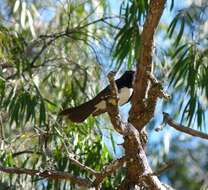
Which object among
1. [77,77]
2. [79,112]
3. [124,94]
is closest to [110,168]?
[79,112]

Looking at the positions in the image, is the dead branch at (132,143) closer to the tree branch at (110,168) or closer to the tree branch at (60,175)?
the tree branch at (110,168)

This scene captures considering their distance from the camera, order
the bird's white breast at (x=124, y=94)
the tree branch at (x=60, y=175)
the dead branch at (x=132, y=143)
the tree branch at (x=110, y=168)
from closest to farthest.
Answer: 1. the dead branch at (x=132, y=143)
2. the tree branch at (x=110, y=168)
3. the tree branch at (x=60, y=175)
4. the bird's white breast at (x=124, y=94)

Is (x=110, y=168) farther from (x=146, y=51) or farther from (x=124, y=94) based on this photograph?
(x=124, y=94)

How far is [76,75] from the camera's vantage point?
593cm

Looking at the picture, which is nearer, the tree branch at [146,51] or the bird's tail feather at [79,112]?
the tree branch at [146,51]

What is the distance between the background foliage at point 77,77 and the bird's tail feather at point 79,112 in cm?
20

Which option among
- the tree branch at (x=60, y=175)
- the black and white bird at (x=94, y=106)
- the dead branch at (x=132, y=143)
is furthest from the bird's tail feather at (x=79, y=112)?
the dead branch at (x=132, y=143)

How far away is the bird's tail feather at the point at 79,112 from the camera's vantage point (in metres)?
4.59

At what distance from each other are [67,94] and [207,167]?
155 cm

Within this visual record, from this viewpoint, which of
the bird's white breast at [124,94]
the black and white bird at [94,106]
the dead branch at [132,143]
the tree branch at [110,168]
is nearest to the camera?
the dead branch at [132,143]

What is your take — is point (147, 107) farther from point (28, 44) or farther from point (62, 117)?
point (28, 44)

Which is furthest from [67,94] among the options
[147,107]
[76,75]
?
[147,107]

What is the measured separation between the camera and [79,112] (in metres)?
4.59

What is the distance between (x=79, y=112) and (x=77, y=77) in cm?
135
